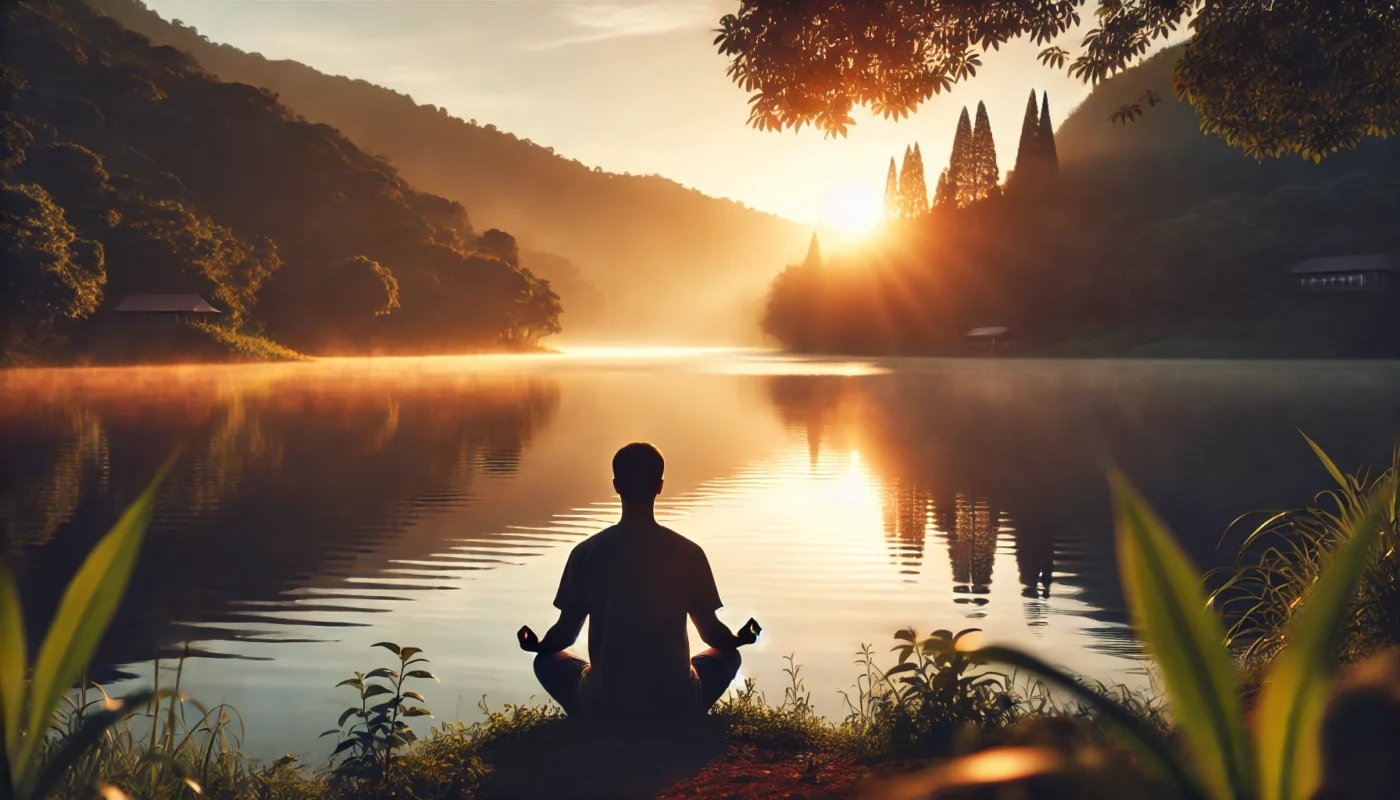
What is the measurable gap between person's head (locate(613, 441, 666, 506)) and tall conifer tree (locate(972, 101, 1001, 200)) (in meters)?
103

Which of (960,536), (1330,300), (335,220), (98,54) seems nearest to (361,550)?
(960,536)

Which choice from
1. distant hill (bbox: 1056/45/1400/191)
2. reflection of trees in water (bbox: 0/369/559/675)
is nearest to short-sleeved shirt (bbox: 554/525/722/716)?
reflection of trees in water (bbox: 0/369/559/675)

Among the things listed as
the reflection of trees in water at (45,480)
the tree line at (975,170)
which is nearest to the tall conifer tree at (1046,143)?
the tree line at (975,170)

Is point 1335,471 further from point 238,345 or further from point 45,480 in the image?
point 238,345

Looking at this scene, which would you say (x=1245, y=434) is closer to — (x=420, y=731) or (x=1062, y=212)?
(x=420, y=731)

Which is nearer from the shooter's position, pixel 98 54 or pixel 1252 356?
pixel 1252 356

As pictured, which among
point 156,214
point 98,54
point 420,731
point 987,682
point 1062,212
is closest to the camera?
point 987,682

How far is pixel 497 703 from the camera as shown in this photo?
22.7 feet

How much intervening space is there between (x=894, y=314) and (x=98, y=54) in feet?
237

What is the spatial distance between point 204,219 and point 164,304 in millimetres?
11966

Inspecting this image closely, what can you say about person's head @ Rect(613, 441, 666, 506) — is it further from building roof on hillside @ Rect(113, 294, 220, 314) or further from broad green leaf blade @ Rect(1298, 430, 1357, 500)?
building roof on hillside @ Rect(113, 294, 220, 314)

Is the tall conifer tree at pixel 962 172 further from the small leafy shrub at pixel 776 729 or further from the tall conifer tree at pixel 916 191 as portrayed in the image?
the small leafy shrub at pixel 776 729

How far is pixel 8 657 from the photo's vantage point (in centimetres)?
251

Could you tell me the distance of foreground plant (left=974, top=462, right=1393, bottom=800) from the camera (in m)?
1.98
